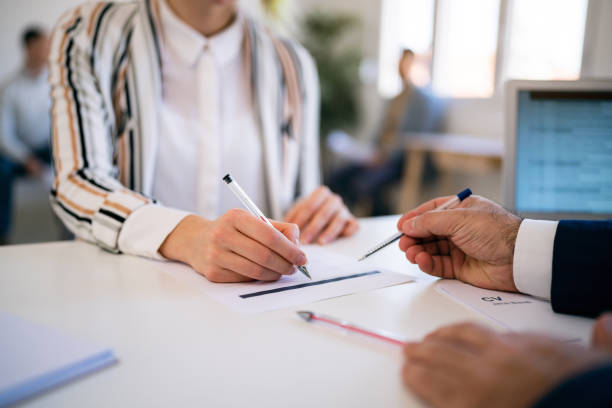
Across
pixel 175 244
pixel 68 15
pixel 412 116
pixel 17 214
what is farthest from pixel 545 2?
pixel 17 214

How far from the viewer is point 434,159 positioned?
4133mm

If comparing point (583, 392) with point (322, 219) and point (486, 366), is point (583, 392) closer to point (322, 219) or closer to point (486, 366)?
point (486, 366)

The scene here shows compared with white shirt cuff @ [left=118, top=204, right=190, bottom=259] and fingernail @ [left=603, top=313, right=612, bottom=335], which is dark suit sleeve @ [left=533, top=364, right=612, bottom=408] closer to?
fingernail @ [left=603, top=313, right=612, bottom=335]

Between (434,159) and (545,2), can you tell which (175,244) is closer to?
(434,159)

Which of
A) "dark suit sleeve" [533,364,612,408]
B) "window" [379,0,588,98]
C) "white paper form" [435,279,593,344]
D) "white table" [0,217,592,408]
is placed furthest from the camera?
"window" [379,0,588,98]

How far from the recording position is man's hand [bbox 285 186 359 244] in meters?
1.05

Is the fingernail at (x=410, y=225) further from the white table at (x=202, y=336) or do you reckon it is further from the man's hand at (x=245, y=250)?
the man's hand at (x=245, y=250)

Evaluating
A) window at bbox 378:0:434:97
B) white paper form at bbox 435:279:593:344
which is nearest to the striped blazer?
white paper form at bbox 435:279:593:344

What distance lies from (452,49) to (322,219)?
4.36 meters

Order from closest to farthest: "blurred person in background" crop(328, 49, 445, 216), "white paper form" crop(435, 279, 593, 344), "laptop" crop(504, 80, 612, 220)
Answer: "white paper form" crop(435, 279, 593, 344)
"laptop" crop(504, 80, 612, 220)
"blurred person in background" crop(328, 49, 445, 216)

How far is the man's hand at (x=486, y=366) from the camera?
0.35 meters

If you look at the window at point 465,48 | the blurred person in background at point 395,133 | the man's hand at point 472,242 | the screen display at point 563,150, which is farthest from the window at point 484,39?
the man's hand at point 472,242

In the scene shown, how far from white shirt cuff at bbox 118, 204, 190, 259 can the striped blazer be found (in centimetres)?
2

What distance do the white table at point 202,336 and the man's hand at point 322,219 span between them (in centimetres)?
24
